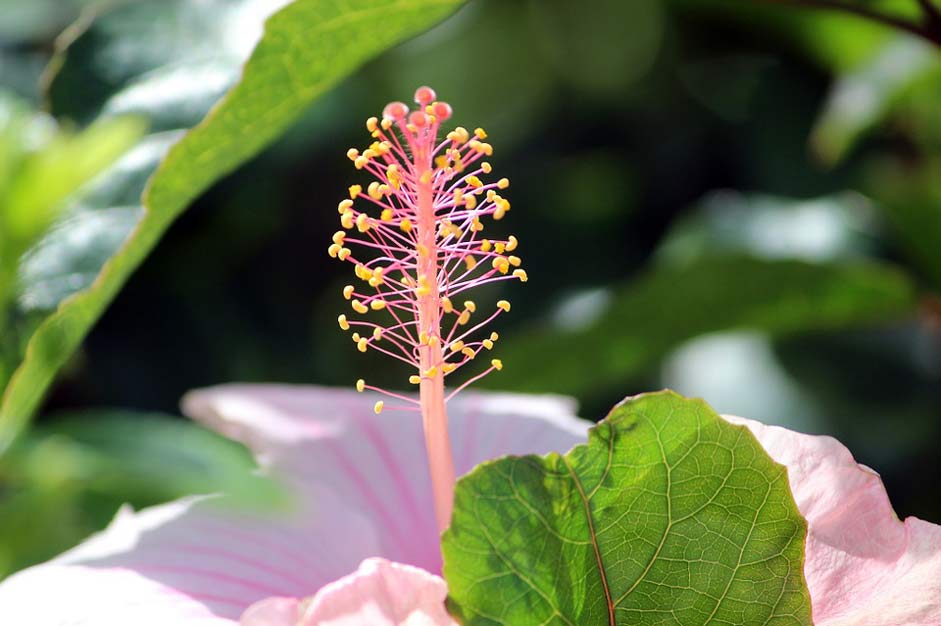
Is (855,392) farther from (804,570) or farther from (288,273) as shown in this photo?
(804,570)

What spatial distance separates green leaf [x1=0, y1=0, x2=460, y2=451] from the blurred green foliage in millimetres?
118

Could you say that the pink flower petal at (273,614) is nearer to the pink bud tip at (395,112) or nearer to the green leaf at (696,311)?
the pink bud tip at (395,112)

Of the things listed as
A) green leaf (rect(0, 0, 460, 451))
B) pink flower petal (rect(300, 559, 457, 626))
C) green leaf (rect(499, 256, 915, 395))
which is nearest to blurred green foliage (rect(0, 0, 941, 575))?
green leaf (rect(499, 256, 915, 395))

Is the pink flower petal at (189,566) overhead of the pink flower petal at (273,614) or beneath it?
overhead

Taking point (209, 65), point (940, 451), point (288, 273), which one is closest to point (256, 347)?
point (288, 273)

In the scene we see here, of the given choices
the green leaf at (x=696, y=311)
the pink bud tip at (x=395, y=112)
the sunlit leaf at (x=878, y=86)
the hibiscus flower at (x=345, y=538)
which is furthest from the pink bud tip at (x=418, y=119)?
the sunlit leaf at (x=878, y=86)

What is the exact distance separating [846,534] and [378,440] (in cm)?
33

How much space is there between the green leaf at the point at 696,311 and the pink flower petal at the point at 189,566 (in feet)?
1.45

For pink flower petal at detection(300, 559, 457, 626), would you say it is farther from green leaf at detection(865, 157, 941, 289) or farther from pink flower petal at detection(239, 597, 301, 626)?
green leaf at detection(865, 157, 941, 289)

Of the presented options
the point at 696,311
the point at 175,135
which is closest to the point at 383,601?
the point at 175,135

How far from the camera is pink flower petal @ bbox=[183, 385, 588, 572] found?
0.74 meters

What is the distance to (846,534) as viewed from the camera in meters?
0.55

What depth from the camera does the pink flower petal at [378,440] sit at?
0.74 m

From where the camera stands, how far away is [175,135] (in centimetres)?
77
